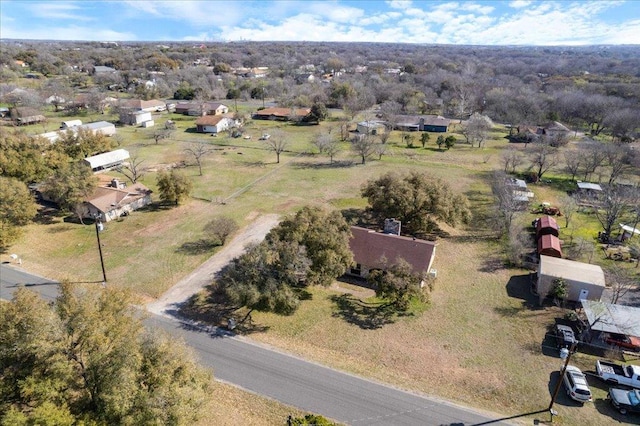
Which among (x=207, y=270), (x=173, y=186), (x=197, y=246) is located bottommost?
(x=207, y=270)

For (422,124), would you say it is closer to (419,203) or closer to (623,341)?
(419,203)

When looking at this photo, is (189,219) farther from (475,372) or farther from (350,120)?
(350,120)

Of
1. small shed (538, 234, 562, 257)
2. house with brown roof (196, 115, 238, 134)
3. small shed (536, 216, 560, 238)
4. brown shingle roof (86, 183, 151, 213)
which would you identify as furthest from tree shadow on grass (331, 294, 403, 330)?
house with brown roof (196, 115, 238, 134)

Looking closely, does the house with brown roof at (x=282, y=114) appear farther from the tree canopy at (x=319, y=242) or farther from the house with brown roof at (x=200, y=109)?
the tree canopy at (x=319, y=242)

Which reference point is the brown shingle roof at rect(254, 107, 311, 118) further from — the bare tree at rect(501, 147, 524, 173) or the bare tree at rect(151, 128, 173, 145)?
the bare tree at rect(501, 147, 524, 173)

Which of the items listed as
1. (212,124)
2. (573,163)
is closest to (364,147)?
(573,163)

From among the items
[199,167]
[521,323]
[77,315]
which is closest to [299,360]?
[77,315]
